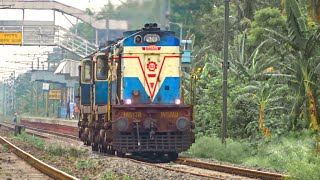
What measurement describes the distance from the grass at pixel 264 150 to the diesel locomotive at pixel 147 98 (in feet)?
9.26

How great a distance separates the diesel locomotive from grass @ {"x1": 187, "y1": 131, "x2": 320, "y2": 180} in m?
2.82

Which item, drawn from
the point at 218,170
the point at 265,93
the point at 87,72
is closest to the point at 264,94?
the point at 265,93

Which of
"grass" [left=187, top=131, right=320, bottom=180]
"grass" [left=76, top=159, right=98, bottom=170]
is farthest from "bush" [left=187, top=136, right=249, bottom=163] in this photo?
"grass" [left=76, top=159, right=98, bottom=170]

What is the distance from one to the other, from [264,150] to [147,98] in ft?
18.0

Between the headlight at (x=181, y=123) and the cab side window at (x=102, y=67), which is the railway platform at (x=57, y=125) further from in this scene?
the headlight at (x=181, y=123)

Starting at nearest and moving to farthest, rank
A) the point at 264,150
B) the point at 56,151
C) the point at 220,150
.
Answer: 1. the point at 56,151
2. the point at 264,150
3. the point at 220,150

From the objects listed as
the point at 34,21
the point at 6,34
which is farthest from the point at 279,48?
the point at 34,21

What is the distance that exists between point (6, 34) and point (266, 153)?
33.6 m

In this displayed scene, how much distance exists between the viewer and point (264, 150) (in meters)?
23.6

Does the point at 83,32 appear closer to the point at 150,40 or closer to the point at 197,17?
the point at 197,17

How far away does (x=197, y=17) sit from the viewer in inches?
1863

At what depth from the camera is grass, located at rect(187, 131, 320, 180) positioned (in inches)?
810

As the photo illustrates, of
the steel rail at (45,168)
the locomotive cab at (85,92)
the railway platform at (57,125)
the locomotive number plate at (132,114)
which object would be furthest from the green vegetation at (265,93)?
the railway platform at (57,125)

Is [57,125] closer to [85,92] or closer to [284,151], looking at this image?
[85,92]
